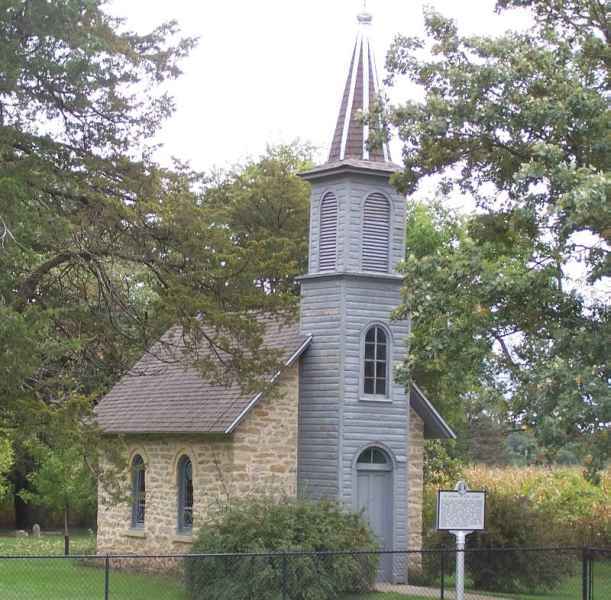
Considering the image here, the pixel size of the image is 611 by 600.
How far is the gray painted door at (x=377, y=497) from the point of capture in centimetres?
2695

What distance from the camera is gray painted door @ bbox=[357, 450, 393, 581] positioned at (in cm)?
2695

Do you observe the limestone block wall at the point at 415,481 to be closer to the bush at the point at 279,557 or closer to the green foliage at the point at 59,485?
the bush at the point at 279,557

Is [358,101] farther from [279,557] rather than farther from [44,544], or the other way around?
[44,544]

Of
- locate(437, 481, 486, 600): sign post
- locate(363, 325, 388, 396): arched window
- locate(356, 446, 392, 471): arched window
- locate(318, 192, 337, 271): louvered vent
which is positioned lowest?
locate(437, 481, 486, 600): sign post

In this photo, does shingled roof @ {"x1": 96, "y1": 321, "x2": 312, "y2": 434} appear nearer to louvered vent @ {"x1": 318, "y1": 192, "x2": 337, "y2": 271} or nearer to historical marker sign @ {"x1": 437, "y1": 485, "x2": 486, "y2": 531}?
louvered vent @ {"x1": 318, "y1": 192, "x2": 337, "y2": 271}

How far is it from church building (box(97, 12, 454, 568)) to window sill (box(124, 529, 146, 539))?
1087 millimetres

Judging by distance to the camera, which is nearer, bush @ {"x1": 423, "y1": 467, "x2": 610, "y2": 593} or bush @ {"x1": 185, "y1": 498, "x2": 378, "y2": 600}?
bush @ {"x1": 185, "y1": 498, "x2": 378, "y2": 600}

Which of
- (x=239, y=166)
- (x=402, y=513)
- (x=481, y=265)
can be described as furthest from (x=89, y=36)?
(x=239, y=166)

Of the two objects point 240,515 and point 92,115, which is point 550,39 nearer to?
point 92,115

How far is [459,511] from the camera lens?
21328mm

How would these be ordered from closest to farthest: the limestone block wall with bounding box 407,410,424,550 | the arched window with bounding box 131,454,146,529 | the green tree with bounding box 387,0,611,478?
the green tree with bounding box 387,0,611,478 < the limestone block wall with bounding box 407,410,424,550 < the arched window with bounding box 131,454,146,529

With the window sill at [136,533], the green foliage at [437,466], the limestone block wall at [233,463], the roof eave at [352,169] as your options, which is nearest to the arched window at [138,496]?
the window sill at [136,533]

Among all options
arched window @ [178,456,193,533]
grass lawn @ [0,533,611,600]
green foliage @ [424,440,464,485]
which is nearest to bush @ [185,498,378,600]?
grass lawn @ [0,533,611,600]

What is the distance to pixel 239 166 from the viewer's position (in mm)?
50844
